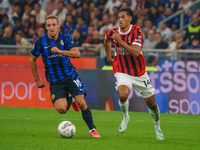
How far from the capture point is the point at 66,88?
20.3 ft

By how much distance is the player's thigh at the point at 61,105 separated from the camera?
585cm

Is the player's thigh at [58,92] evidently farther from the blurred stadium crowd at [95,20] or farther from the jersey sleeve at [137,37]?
the blurred stadium crowd at [95,20]

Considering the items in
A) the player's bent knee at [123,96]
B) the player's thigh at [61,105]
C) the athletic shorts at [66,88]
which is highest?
the athletic shorts at [66,88]

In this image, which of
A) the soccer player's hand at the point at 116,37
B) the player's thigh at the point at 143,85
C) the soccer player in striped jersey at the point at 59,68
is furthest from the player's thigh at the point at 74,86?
the soccer player's hand at the point at 116,37

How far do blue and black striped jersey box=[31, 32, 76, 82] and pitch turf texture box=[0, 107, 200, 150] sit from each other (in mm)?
1083

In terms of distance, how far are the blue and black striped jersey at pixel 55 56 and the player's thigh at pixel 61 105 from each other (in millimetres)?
396

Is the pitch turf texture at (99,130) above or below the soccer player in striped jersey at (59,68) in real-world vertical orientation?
below

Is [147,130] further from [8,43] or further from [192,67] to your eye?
[8,43]

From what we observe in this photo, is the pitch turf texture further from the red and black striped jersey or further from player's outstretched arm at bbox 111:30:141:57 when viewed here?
player's outstretched arm at bbox 111:30:141:57

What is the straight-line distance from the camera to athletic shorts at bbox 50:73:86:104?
19.8 feet

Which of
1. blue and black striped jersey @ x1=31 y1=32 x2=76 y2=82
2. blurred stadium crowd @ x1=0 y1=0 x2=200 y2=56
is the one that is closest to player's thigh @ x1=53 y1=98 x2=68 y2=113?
blue and black striped jersey @ x1=31 y1=32 x2=76 y2=82

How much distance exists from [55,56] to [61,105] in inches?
34.1

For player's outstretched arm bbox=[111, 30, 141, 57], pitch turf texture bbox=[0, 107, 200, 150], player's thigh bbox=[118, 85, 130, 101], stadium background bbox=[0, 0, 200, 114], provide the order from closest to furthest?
pitch turf texture bbox=[0, 107, 200, 150], player's outstretched arm bbox=[111, 30, 141, 57], player's thigh bbox=[118, 85, 130, 101], stadium background bbox=[0, 0, 200, 114]

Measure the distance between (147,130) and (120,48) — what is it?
2.01 m
